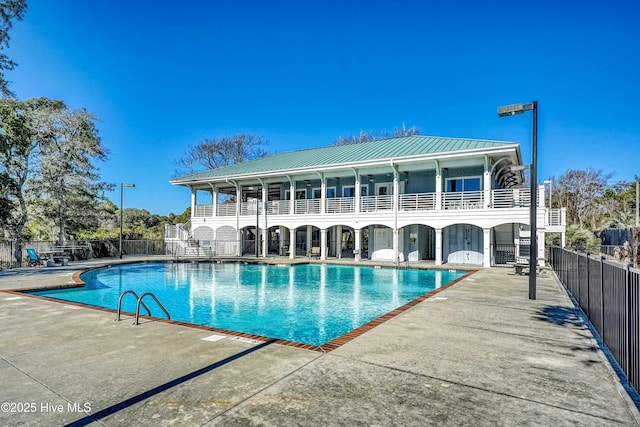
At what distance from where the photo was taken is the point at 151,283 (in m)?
14.4

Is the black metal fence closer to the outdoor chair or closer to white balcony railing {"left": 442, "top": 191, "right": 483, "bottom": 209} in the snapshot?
A: white balcony railing {"left": 442, "top": 191, "right": 483, "bottom": 209}

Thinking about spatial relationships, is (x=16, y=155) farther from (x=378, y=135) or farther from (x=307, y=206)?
(x=378, y=135)

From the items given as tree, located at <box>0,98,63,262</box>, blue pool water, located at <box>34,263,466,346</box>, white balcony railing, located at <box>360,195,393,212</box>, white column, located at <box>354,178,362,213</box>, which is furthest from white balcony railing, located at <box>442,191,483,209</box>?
tree, located at <box>0,98,63,262</box>

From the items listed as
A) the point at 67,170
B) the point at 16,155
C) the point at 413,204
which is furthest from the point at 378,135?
the point at 16,155

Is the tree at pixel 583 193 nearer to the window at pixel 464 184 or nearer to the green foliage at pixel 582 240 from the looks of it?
the green foliage at pixel 582 240

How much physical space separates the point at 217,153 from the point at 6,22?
23.5 metres

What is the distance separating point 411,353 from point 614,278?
8.66 ft

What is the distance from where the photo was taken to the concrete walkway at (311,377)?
9.40 feet

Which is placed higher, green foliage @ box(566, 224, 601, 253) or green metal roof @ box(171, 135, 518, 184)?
green metal roof @ box(171, 135, 518, 184)

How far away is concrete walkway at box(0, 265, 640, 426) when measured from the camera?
2.87m

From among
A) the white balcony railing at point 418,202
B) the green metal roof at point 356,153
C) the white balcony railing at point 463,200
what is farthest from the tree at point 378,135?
the white balcony railing at point 463,200

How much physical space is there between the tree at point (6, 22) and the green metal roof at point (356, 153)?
39.3 feet

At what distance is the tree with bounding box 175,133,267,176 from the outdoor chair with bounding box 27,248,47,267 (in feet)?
73.1

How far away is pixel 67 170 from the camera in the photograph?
73.6 feet
